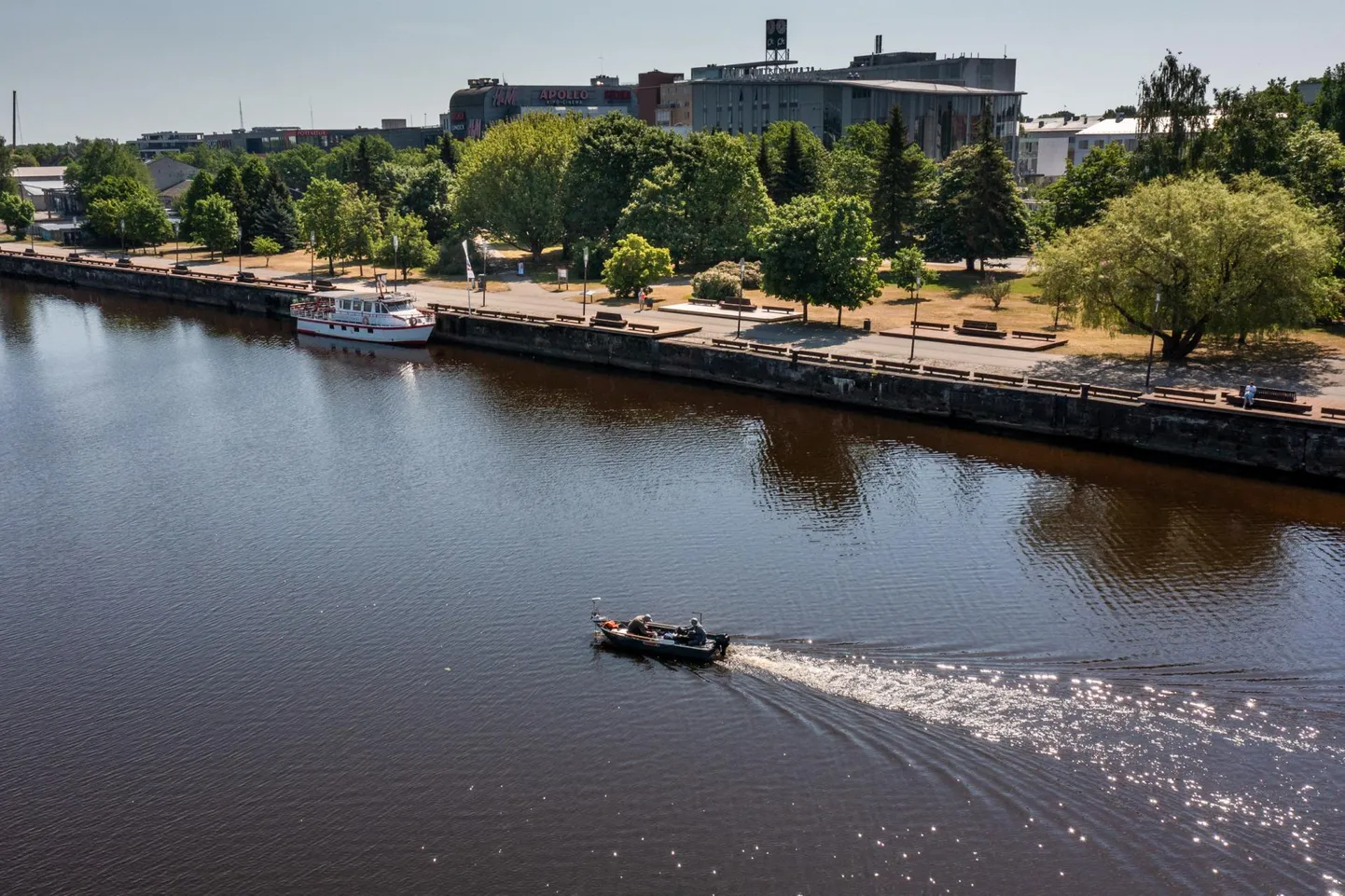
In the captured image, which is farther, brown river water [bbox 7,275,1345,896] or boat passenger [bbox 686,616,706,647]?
boat passenger [bbox 686,616,706,647]

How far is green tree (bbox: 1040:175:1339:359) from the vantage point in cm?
5066

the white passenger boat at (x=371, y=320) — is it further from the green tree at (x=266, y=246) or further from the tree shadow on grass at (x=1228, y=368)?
the tree shadow on grass at (x=1228, y=368)

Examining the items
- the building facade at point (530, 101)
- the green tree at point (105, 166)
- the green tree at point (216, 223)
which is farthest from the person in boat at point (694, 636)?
the building facade at point (530, 101)

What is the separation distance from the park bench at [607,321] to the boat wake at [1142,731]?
132ft

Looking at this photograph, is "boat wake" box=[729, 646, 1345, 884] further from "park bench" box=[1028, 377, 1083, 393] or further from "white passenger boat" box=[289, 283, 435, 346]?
"white passenger boat" box=[289, 283, 435, 346]

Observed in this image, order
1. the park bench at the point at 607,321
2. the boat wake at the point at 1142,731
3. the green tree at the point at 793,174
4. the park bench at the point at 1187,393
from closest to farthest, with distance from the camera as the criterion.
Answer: the boat wake at the point at 1142,731 → the park bench at the point at 1187,393 → the park bench at the point at 607,321 → the green tree at the point at 793,174

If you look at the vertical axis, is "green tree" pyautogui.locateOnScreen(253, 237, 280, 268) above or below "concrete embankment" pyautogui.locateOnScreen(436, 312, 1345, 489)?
above

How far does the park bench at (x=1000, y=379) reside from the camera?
1984 inches

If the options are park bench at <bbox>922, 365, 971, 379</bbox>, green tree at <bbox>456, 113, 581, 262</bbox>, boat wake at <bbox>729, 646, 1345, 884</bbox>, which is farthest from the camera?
green tree at <bbox>456, 113, 581, 262</bbox>

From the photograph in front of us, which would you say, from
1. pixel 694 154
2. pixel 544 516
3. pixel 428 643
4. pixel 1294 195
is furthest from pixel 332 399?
pixel 1294 195

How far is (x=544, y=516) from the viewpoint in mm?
39406

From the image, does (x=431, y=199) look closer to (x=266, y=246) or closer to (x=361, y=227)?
(x=361, y=227)

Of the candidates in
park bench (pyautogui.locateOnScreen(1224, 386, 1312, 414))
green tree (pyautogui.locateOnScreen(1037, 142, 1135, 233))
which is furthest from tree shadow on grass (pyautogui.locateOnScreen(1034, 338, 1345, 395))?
green tree (pyautogui.locateOnScreen(1037, 142, 1135, 233))

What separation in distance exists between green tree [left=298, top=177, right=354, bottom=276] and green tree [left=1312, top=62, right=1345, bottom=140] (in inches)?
3336
